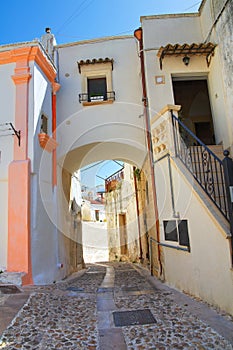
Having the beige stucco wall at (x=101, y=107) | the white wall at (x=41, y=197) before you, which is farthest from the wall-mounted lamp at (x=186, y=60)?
the white wall at (x=41, y=197)

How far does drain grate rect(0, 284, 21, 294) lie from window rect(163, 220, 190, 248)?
Result: 131 inches

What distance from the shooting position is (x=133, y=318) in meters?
3.88

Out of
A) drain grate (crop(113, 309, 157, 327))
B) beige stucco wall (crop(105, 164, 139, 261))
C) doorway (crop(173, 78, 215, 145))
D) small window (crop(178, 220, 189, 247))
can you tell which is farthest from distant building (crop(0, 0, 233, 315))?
beige stucco wall (crop(105, 164, 139, 261))

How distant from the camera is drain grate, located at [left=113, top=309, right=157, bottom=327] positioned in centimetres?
371

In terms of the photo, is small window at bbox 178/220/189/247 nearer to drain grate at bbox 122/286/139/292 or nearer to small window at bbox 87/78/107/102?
drain grate at bbox 122/286/139/292

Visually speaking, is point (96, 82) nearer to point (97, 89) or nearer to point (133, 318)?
point (97, 89)

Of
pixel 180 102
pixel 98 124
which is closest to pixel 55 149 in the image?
pixel 98 124

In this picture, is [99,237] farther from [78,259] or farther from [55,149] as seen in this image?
[55,149]

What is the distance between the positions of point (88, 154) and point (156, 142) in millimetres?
3364

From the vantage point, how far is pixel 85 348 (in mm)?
3045

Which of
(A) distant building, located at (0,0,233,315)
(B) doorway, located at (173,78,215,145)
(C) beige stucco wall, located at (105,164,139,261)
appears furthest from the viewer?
(C) beige stucco wall, located at (105,164,139,261)

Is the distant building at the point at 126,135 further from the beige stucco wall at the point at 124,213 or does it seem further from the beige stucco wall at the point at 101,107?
the beige stucco wall at the point at 124,213

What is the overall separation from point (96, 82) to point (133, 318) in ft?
23.8

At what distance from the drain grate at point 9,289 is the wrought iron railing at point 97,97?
566cm
